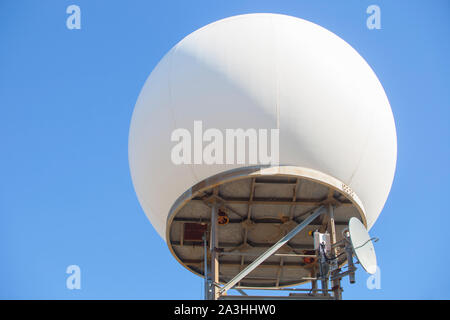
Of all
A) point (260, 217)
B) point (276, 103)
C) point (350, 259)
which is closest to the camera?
point (350, 259)

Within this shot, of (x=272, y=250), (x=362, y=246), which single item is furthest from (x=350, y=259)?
(x=272, y=250)

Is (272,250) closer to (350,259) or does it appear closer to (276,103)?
(350,259)

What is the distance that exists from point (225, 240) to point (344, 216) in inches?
144

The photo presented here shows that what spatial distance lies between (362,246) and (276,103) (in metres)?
3.80

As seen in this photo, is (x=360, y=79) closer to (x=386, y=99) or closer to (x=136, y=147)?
(x=386, y=99)

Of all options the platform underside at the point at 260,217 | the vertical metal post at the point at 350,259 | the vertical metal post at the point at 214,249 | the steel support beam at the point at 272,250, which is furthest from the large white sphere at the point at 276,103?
the vertical metal post at the point at 350,259

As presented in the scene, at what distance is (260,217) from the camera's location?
1747cm

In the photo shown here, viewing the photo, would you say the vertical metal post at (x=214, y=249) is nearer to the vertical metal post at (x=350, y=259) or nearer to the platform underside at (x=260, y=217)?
the platform underside at (x=260, y=217)

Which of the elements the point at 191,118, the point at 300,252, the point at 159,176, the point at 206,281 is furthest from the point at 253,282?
the point at 191,118

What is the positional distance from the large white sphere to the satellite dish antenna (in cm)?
133

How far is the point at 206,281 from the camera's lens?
16016 millimetres

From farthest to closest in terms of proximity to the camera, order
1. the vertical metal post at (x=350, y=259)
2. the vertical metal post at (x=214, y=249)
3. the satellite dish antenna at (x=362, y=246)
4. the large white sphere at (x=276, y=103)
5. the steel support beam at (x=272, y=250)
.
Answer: the vertical metal post at (x=214, y=249)
the steel support beam at (x=272, y=250)
the large white sphere at (x=276, y=103)
the vertical metal post at (x=350, y=259)
the satellite dish antenna at (x=362, y=246)

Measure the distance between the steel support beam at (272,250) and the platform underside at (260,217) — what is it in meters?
0.25

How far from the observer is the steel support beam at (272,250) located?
1527 cm
